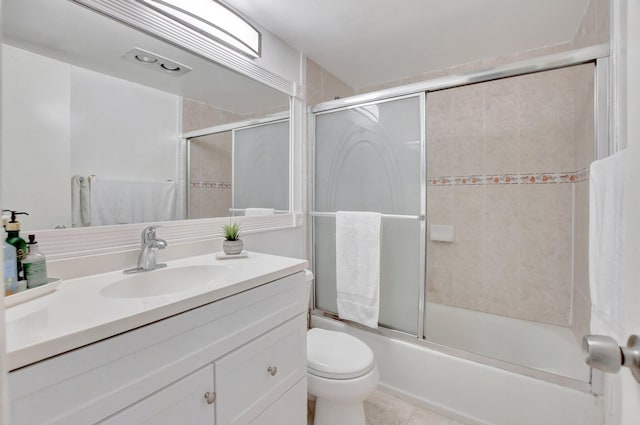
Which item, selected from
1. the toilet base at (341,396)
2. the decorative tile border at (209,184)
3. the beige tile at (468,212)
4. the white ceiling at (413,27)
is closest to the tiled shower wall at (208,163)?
the decorative tile border at (209,184)

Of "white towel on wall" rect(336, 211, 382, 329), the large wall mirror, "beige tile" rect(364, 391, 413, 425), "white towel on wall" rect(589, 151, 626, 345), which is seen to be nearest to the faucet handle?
the large wall mirror

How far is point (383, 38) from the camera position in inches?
77.5

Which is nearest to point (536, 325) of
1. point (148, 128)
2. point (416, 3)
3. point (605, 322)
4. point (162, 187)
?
point (605, 322)

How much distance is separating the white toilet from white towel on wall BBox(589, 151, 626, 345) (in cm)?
94

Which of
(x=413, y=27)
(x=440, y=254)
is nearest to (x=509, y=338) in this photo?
(x=440, y=254)

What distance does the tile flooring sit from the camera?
1665 mm

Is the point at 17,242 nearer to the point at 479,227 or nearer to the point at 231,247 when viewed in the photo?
the point at 231,247

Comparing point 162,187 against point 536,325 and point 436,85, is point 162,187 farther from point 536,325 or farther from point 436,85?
point 536,325

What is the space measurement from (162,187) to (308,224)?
1100 millimetres

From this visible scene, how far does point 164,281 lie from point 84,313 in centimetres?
46

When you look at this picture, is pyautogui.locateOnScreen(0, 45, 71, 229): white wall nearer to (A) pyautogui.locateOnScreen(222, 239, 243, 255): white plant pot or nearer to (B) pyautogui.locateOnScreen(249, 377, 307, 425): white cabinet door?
(A) pyautogui.locateOnScreen(222, 239, 243, 255): white plant pot

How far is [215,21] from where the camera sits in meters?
1.50

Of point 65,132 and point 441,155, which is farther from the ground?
point 441,155

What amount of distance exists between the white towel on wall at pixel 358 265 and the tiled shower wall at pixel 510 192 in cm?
87
